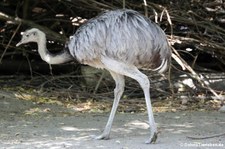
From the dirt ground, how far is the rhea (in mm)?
225

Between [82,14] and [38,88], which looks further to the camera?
[82,14]

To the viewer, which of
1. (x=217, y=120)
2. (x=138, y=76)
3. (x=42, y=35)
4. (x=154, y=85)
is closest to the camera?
(x=138, y=76)

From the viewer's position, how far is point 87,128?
18.2ft

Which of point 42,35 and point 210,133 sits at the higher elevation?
point 42,35

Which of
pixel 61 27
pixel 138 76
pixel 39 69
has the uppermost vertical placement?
pixel 138 76

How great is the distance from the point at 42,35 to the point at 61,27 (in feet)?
10.5

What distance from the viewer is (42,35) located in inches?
216

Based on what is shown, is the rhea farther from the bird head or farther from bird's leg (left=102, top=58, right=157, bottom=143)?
the bird head

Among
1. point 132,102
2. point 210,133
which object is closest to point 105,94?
point 132,102

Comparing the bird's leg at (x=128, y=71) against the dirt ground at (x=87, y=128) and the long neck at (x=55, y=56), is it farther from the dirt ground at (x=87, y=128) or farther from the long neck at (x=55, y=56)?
the long neck at (x=55, y=56)

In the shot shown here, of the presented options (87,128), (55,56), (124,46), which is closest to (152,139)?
(124,46)

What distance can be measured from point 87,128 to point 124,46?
1049 mm

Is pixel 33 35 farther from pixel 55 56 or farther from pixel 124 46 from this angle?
pixel 124 46

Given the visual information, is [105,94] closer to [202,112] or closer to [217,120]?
[202,112]
